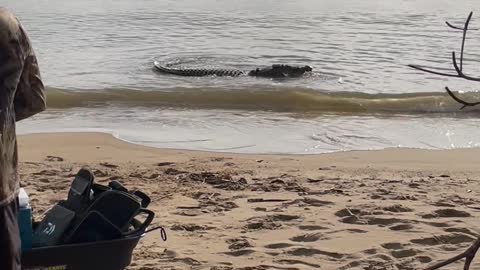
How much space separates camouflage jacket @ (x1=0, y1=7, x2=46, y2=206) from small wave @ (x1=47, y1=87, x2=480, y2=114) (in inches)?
308

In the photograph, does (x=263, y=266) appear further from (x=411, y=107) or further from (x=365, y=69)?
(x=365, y=69)

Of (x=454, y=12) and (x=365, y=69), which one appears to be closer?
(x=365, y=69)

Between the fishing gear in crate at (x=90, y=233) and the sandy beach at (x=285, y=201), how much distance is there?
955 millimetres

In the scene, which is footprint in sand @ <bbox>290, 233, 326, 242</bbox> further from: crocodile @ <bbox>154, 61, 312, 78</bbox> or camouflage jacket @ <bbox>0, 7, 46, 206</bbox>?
crocodile @ <bbox>154, 61, 312, 78</bbox>

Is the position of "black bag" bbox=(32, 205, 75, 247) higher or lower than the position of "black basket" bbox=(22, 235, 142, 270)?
higher

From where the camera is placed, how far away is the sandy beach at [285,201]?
4.55m

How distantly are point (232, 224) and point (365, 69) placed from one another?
9.25 m

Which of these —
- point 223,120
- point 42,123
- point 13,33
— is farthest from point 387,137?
point 13,33

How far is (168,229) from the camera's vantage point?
4.98 metres

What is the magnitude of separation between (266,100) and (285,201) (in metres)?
5.67

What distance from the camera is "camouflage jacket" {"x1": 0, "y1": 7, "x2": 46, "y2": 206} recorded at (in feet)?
8.64

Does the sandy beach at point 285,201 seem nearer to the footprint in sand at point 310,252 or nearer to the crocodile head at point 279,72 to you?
the footprint in sand at point 310,252

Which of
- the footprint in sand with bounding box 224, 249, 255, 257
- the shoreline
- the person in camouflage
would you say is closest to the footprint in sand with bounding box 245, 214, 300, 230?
the footprint in sand with bounding box 224, 249, 255, 257

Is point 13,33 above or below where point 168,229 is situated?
above
